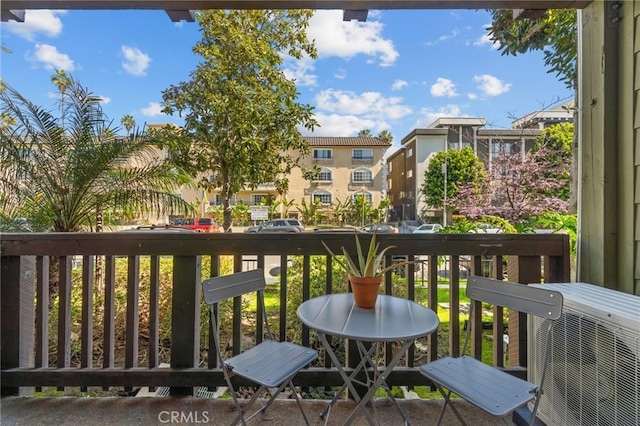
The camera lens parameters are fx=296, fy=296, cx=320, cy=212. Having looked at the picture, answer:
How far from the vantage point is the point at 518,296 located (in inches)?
53.0

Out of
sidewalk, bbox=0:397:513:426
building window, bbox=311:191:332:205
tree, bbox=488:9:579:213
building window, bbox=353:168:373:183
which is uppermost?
building window, bbox=353:168:373:183

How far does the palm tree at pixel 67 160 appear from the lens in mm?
3746

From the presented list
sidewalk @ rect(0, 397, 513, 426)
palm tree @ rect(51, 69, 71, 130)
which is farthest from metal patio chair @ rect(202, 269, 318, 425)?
palm tree @ rect(51, 69, 71, 130)

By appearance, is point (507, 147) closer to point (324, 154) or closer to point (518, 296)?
point (518, 296)

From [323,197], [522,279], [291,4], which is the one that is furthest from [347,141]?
[522,279]

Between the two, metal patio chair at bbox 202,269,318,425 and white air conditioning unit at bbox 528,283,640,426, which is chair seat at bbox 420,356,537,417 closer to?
white air conditioning unit at bbox 528,283,640,426

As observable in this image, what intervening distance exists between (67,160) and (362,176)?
60.9 feet

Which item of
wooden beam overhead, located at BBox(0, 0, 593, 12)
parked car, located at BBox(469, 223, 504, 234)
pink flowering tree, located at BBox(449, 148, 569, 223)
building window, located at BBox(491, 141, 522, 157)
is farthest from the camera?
building window, located at BBox(491, 141, 522, 157)

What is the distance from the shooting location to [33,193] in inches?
157

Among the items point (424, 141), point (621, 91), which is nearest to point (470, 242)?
point (621, 91)

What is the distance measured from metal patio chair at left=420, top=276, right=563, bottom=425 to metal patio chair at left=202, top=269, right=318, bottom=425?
60 centimetres

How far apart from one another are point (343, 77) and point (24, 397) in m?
10.3

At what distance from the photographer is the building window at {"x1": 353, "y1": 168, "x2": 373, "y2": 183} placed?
21.1 m

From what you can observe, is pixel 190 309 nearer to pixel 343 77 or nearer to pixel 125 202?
pixel 125 202
